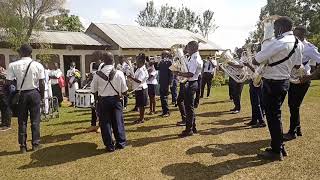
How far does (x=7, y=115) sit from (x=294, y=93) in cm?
750

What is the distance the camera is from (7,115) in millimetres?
10688

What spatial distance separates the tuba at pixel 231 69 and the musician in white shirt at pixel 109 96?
3.36 metres

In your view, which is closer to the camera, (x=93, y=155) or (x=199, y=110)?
(x=93, y=155)

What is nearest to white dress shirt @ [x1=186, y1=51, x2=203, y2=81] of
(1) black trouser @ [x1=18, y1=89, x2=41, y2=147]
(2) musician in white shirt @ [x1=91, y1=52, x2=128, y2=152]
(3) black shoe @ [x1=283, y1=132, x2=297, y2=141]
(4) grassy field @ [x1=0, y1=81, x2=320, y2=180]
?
(4) grassy field @ [x1=0, y1=81, x2=320, y2=180]

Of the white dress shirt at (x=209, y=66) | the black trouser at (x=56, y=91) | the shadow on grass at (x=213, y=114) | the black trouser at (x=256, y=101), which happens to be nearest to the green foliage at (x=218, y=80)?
the white dress shirt at (x=209, y=66)

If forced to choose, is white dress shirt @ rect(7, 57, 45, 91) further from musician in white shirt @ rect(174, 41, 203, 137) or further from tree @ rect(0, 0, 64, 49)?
tree @ rect(0, 0, 64, 49)

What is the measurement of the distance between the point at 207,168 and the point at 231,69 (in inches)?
197

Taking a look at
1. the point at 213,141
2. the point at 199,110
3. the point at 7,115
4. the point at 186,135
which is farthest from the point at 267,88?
the point at 7,115

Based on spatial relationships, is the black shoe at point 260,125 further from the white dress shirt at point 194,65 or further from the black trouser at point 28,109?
the black trouser at point 28,109

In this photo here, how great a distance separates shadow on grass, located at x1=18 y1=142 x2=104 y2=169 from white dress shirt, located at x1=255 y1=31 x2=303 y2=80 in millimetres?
3558

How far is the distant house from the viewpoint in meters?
24.3

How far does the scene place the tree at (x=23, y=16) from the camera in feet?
75.9

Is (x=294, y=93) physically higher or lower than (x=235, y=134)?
higher

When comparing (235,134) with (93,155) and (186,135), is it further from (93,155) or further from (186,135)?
(93,155)
